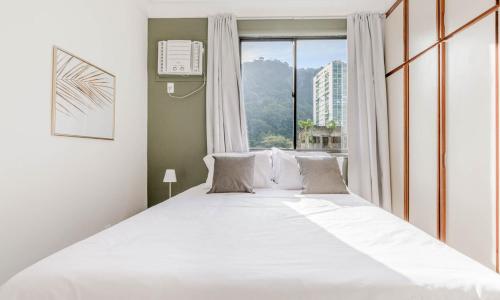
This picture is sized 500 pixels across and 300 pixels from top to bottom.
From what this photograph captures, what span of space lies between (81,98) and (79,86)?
0.29 ft

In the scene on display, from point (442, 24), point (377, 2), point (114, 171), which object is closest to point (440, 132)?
point (442, 24)

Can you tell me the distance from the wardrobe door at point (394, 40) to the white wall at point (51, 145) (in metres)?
2.61

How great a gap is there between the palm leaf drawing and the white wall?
0.09 meters

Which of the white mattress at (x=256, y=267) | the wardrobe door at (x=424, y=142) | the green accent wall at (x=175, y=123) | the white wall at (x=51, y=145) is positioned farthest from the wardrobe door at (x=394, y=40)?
the white wall at (x=51, y=145)

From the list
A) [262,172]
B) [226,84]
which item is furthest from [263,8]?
[262,172]

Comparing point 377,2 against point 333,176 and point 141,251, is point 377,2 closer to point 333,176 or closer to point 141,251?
point 333,176

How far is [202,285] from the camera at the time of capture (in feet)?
3.45

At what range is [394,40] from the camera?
11.1ft

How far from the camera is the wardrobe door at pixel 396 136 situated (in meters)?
3.26

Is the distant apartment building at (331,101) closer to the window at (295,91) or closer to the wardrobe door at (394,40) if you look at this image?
the window at (295,91)

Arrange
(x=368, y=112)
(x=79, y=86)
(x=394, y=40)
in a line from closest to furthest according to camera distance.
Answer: (x=79, y=86) < (x=394, y=40) < (x=368, y=112)

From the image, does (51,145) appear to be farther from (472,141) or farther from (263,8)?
(472,141)

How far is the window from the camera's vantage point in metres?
3.80

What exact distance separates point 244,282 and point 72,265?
0.58 metres
